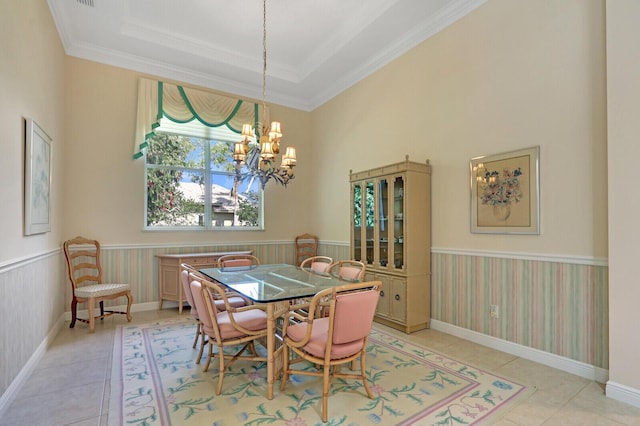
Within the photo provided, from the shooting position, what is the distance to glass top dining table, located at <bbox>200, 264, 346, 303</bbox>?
2426mm

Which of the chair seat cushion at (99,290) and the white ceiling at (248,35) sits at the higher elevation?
the white ceiling at (248,35)

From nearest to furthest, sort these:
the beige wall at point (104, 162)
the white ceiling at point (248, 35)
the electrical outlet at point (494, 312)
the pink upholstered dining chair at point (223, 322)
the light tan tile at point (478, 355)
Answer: the pink upholstered dining chair at point (223, 322)
the light tan tile at point (478, 355)
the electrical outlet at point (494, 312)
the white ceiling at point (248, 35)
the beige wall at point (104, 162)

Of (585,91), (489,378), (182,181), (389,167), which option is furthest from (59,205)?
(585,91)

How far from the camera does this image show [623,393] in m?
2.29

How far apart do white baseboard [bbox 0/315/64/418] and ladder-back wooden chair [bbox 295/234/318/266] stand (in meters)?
3.50

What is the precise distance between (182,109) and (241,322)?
376 centimetres

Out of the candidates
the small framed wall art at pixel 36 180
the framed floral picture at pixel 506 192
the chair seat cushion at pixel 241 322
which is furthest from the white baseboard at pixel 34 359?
the framed floral picture at pixel 506 192

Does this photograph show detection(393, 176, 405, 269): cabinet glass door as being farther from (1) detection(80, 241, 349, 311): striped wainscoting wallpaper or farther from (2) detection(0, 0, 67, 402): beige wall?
(2) detection(0, 0, 67, 402): beige wall

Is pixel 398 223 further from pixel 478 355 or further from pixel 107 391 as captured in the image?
pixel 107 391

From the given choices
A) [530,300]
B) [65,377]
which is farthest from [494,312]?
[65,377]

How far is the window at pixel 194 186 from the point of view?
16.3 feet

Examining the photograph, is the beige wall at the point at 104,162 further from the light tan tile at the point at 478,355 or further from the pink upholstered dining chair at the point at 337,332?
the light tan tile at the point at 478,355

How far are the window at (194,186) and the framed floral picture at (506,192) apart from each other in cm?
318

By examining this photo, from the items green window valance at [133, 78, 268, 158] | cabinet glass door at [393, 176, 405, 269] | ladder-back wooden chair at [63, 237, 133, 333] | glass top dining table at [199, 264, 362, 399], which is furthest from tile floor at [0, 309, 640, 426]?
green window valance at [133, 78, 268, 158]
